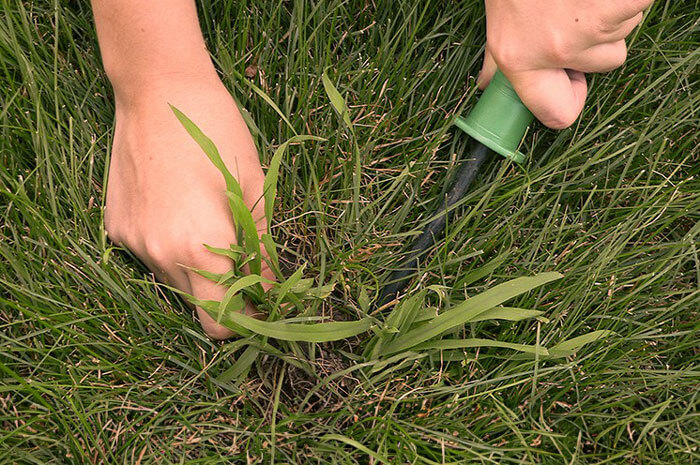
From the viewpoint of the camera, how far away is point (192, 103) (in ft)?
3.37

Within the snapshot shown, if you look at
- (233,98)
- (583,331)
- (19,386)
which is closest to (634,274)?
(583,331)

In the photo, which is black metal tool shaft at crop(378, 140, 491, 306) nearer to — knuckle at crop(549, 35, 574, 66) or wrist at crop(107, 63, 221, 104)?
knuckle at crop(549, 35, 574, 66)

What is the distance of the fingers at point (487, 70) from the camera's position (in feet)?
3.60

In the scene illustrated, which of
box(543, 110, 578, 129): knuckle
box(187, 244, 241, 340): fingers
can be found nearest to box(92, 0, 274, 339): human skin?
box(187, 244, 241, 340): fingers

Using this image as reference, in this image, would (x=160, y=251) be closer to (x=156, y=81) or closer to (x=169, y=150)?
(x=169, y=150)

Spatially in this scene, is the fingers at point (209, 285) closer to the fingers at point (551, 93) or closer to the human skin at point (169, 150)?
the human skin at point (169, 150)

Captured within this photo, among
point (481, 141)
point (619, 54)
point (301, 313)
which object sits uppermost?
point (619, 54)

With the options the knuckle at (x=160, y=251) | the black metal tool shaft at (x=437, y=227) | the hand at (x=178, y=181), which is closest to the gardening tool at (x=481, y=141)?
the black metal tool shaft at (x=437, y=227)

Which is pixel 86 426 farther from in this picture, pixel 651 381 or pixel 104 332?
pixel 651 381

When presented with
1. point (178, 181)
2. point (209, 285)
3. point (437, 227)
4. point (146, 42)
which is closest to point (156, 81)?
point (146, 42)

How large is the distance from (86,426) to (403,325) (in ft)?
1.49

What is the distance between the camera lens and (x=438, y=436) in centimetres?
98

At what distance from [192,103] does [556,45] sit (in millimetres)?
541

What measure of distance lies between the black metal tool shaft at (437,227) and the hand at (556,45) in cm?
12
